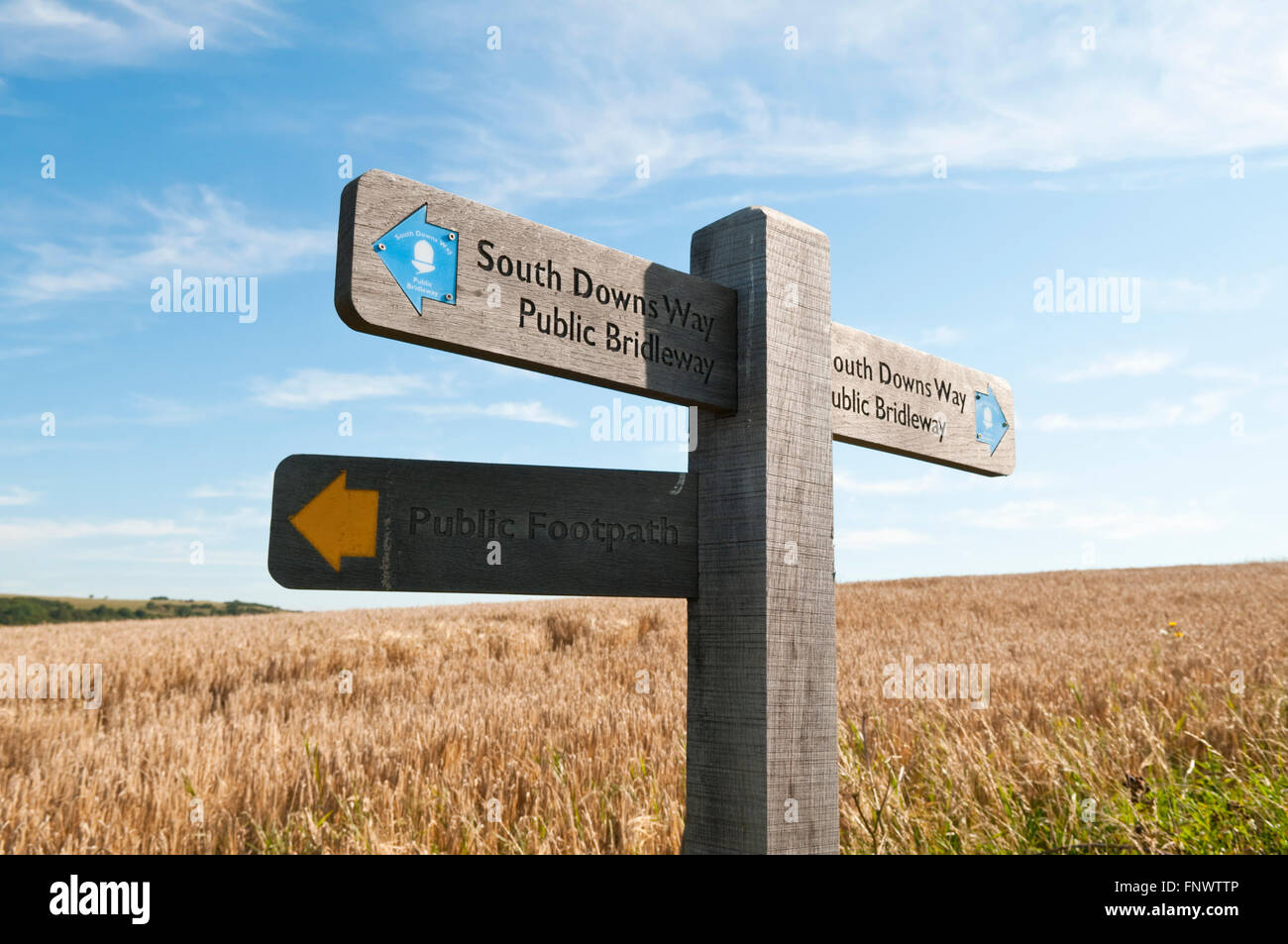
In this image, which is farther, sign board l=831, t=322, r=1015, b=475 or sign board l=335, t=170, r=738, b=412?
sign board l=831, t=322, r=1015, b=475

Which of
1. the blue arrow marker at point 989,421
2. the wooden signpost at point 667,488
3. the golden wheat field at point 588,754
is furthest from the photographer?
the blue arrow marker at point 989,421

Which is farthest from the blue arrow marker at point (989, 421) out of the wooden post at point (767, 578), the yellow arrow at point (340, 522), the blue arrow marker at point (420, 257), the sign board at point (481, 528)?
the yellow arrow at point (340, 522)

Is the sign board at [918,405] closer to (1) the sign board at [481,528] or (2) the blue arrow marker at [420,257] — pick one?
(1) the sign board at [481,528]

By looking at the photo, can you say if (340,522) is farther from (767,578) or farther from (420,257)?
(767,578)

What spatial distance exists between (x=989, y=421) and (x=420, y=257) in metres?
2.65

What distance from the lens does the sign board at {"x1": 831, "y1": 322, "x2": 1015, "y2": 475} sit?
2994 millimetres

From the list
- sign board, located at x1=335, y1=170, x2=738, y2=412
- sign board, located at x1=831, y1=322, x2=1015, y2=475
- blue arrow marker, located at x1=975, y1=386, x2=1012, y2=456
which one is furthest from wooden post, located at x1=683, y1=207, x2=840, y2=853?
blue arrow marker, located at x1=975, y1=386, x2=1012, y2=456

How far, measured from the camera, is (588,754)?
4422 mm

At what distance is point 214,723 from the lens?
5.65 m

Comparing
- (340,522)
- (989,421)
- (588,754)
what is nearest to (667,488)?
(340,522)

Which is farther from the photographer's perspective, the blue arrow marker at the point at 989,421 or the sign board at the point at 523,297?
the blue arrow marker at the point at 989,421

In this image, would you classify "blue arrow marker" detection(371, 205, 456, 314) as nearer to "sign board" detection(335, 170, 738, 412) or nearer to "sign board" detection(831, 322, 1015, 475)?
"sign board" detection(335, 170, 738, 412)

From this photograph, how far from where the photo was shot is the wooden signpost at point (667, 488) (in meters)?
2.16

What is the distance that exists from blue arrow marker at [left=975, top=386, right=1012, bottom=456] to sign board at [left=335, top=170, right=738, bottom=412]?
1.52m
